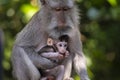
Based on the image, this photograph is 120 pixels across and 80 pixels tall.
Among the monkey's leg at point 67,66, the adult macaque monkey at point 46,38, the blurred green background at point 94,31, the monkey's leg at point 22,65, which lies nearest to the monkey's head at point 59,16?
the adult macaque monkey at point 46,38

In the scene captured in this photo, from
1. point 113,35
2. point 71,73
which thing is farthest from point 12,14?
point 71,73

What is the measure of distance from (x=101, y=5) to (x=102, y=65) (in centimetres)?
246

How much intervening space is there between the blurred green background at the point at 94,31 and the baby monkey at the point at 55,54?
Result: 2.68 meters

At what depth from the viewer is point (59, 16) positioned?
8.88 m

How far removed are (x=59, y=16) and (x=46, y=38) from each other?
473mm

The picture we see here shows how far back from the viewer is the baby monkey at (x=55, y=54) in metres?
8.75

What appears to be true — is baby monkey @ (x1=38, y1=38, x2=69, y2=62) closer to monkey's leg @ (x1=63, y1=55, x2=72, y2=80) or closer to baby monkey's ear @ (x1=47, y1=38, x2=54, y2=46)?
baby monkey's ear @ (x1=47, y1=38, x2=54, y2=46)

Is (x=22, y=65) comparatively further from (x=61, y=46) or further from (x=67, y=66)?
→ (x=61, y=46)

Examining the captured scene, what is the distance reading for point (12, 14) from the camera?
13039mm

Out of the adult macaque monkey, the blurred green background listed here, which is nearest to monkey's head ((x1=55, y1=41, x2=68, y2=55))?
the adult macaque monkey

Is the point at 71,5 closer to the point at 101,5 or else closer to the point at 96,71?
the point at 101,5

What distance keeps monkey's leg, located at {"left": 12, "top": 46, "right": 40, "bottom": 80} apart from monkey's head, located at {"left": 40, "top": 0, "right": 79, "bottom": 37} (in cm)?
57

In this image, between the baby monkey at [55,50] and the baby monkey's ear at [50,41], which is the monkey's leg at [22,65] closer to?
the baby monkey at [55,50]

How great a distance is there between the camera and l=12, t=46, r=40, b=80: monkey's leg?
935cm
